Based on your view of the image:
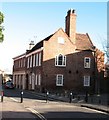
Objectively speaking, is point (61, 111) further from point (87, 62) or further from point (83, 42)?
point (83, 42)

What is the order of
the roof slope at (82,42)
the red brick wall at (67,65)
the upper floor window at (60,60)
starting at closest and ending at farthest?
the red brick wall at (67,65) < the upper floor window at (60,60) < the roof slope at (82,42)

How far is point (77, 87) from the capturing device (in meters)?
50.8

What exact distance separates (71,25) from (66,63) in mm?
5892

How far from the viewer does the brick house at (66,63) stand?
4947 cm

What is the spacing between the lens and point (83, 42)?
5441 centimetres

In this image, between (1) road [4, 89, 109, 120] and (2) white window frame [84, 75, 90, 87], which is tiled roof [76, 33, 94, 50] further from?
(1) road [4, 89, 109, 120]

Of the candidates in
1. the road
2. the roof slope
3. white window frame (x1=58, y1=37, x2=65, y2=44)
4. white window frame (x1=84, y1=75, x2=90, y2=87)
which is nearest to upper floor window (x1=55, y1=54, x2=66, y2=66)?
white window frame (x1=58, y1=37, x2=65, y2=44)

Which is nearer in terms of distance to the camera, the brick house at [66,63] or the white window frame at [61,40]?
the brick house at [66,63]

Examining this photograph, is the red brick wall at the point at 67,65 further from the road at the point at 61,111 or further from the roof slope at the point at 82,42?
the road at the point at 61,111

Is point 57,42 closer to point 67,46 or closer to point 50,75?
point 67,46

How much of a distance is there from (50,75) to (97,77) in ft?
25.4

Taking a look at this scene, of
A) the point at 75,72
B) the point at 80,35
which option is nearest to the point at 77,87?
the point at 75,72

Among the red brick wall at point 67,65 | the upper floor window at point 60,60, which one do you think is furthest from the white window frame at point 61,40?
the upper floor window at point 60,60

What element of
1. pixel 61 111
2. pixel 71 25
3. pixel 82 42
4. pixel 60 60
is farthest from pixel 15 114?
pixel 82 42
